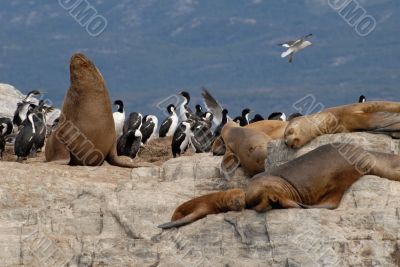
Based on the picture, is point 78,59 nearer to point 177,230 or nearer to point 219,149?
point 219,149

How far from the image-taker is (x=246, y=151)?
13727 mm

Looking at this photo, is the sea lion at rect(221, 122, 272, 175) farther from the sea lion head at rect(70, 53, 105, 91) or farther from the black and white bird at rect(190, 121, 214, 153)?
the black and white bird at rect(190, 121, 214, 153)

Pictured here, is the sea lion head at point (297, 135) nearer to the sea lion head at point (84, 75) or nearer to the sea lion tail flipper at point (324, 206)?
the sea lion tail flipper at point (324, 206)

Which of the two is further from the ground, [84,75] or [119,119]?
[119,119]

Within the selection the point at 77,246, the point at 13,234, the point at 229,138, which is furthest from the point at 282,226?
the point at 229,138

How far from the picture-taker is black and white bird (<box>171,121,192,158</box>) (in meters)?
23.1

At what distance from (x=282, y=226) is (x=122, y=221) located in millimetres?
1684

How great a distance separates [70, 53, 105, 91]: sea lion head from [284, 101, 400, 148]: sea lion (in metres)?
3.64

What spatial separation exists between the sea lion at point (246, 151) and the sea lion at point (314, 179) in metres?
2.16

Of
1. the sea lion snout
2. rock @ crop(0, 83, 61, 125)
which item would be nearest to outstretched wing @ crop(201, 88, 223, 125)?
rock @ crop(0, 83, 61, 125)

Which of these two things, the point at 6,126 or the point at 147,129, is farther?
the point at 6,126

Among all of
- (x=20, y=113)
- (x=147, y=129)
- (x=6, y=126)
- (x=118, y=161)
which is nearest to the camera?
(x=118, y=161)

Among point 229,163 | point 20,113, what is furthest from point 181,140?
point 229,163

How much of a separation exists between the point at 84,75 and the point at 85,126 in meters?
0.74
